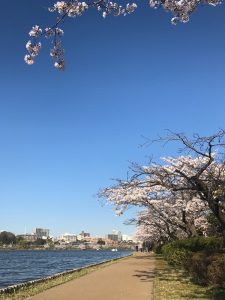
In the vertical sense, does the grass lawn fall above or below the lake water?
below

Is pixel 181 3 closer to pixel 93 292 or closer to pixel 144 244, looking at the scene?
pixel 93 292

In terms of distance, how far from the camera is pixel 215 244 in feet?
77.9

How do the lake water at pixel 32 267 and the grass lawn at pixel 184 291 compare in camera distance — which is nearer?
the grass lawn at pixel 184 291

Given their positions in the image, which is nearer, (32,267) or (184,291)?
(184,291)

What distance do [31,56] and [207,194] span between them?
10.8 metres

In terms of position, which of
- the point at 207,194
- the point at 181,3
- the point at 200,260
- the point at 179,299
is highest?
the point at 181,3

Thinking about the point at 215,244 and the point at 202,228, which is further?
the point at 202,228

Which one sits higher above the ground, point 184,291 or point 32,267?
point 32,267

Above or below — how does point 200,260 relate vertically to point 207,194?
below

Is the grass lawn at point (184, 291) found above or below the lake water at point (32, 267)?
below

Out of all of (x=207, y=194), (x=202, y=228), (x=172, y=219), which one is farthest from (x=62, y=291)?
(x=202, y=228)

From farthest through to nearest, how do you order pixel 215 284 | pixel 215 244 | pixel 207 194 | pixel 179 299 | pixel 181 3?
pixel 215 244
pixel 207 194
pixel 215 284
pixel 179 299
pixel 181 3

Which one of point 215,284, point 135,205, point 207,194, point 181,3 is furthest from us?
point 135,205

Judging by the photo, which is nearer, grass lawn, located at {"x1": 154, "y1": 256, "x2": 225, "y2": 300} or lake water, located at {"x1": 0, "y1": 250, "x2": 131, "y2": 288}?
grass lawn, located at {"x1": 154, "y1": 256, "x2": 225, "y2": 300}
